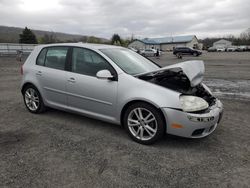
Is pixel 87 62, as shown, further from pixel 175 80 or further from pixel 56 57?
pixel 175 80

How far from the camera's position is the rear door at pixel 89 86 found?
377cm

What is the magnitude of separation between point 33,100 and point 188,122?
11.5 feet

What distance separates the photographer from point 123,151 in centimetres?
336

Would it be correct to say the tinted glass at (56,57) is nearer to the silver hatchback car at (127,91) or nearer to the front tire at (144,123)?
the silver hatchback car at (127,91)

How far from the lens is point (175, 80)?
3.73 meters

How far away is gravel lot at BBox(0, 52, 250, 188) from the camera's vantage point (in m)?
2.67

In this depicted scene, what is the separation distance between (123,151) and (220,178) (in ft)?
4.45

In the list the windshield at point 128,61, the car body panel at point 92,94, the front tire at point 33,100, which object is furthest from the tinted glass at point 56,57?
the windshield at point 128,61

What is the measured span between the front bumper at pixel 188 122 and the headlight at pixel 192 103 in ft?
0.24

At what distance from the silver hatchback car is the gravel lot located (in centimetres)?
30

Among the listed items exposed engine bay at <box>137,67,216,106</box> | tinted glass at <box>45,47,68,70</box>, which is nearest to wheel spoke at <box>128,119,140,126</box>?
exposed engine bay at <box>137,67,216,106</box>

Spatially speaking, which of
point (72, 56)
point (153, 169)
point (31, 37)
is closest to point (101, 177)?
point (153, 169)

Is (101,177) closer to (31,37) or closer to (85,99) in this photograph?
(85,99)

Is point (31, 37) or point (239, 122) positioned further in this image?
point (31, 37)
